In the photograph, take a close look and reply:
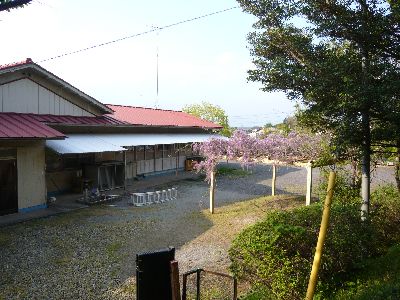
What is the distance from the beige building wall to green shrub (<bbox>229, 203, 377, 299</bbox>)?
10.0 meters

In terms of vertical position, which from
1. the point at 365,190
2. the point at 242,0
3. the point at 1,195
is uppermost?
the point at 242,0

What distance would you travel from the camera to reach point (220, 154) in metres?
13.9

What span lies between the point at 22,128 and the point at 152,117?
13.3m

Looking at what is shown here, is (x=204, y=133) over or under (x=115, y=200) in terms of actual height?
over

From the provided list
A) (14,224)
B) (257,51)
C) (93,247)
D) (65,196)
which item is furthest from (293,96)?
(65,196)

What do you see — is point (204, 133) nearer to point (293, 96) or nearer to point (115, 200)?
point (115, 200)

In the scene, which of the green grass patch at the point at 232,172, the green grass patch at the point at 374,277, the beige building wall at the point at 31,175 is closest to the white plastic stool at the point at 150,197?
the beige building wall at the point at 31,175

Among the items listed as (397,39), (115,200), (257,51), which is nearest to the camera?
(397,39)

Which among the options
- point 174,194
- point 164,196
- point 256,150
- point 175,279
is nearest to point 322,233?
point 175,279

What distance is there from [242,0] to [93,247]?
23.3 feet

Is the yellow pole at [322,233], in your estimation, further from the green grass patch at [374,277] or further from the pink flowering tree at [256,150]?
the pink flowering tree at [256,150]

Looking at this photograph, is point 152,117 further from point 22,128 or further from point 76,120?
point 22,128

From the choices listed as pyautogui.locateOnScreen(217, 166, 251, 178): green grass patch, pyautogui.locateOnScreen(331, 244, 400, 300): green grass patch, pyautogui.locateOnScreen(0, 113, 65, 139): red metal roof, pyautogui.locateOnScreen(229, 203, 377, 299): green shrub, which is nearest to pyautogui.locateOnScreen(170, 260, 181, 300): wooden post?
pyautogui.locateOnScreen(229, 203, 377, 299): green shrub

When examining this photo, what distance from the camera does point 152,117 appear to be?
2520cm
